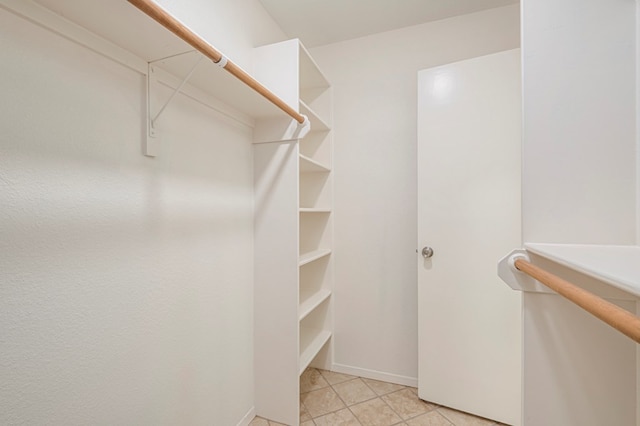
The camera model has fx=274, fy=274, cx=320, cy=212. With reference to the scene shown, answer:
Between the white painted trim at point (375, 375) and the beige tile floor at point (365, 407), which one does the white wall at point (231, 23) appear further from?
the white painted trim at point (375, 375)

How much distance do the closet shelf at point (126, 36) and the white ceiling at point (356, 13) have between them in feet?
3.41

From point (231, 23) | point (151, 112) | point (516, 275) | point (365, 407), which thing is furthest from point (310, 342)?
point (231, 23)

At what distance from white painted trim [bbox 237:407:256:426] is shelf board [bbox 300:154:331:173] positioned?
147cm

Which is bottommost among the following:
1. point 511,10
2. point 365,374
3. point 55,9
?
point 365,374

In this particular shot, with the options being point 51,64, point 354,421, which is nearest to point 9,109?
point 51,64

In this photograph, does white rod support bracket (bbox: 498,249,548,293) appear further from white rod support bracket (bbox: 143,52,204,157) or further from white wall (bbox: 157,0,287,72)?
white wall (bbox: 157,0,287,72)

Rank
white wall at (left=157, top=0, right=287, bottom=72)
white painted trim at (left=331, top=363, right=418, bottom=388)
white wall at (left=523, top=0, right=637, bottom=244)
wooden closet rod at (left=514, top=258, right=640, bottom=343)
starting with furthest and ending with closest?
white painted trim at (left=331, top=363, right=418, bottom=388) < white wall at (left=157, top=0, right=287, bottom=72) < white wall at (left=523, top=0, right=637, bottom=244) < wooden closet rod at (left=514, top=258, right=640, bottom=343)

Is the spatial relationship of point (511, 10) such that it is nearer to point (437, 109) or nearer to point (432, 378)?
point (437, 109)

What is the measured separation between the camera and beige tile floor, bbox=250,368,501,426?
1544mm

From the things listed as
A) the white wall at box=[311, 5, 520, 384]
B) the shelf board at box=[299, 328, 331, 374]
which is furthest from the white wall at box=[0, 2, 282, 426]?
the white wall at box=[311, 5, 520, 384]

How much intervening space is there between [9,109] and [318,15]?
1767 mm

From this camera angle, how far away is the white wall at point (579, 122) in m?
0.81

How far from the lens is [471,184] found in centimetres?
159

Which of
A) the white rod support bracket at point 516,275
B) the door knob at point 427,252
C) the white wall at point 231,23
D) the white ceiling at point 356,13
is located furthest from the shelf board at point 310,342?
the white ceiling at point 356,13
